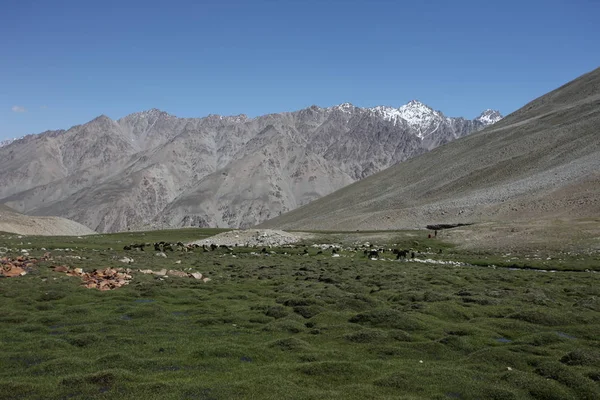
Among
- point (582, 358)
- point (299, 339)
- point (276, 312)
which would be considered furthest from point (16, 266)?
point (582, 358)

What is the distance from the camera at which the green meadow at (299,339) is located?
1574 cm

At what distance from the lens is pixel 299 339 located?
843 inches

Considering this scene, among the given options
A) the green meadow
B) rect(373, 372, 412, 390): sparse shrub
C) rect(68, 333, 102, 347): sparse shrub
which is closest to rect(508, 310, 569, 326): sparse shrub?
the green meadow

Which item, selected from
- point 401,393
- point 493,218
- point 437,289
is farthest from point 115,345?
point 493,218

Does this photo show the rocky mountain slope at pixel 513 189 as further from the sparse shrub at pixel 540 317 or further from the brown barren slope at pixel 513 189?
the sparse shrub at pixel 540 317

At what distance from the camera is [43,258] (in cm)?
4984

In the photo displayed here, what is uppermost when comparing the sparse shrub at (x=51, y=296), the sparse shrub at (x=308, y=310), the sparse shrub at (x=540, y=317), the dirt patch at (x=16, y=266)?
the dirt patch at (x=16, y=266)

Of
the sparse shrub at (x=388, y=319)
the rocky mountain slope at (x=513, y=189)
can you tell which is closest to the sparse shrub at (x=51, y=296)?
the sparse shrub at (x=388, y=319)

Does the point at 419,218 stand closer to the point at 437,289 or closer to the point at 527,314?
the point at 437,289

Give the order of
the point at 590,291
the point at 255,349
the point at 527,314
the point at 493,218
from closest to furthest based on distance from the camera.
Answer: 1. the point at 255,349
2. the point at 527,314
3. the point at 590,291
4. the point at 493,218

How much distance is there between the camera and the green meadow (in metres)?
15.7

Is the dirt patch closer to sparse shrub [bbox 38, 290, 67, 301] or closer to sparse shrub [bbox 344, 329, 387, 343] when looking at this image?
sparse shrub [bbox 38, 290, 67, 301]

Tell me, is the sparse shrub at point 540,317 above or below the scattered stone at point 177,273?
below

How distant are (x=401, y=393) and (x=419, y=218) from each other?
130 metres
